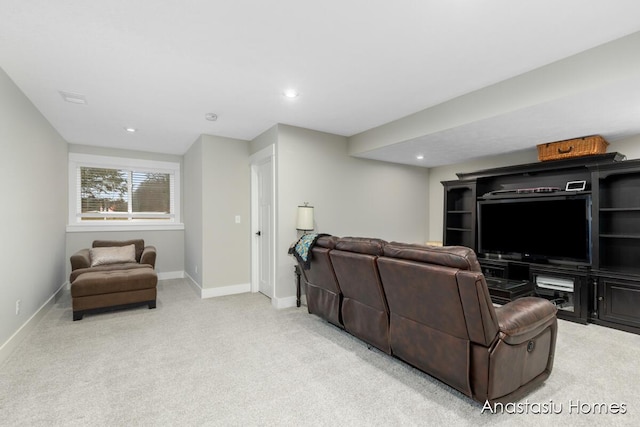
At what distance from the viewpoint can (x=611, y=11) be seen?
72.2 inches

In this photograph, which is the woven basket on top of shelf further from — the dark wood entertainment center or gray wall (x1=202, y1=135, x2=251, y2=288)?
gray wall (x1=202, y1=135, x2=251, y2=288)

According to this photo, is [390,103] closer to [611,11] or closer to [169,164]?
[611,11]

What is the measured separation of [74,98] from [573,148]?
18.5 feet

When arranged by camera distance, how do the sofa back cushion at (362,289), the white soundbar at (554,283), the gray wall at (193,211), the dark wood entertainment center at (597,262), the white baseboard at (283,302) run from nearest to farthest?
1. the sofa back cushion at (362,289)
2. the dark wood entertainment center at (597,262)
3. the white soundbar at (554,283)
4. the white baseboard at (283,302)
5. the gray wall at (193,211)

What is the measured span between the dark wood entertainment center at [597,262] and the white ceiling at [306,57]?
51 centimetres

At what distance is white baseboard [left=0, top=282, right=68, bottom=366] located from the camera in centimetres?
257

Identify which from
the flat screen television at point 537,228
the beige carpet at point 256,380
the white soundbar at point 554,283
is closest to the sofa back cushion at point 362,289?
the beige carpet at point 256,380

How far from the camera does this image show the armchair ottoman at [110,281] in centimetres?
354

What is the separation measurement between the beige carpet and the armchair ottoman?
274 millimetres

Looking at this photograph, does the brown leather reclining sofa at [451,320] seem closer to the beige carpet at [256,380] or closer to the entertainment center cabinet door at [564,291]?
the beige carpet at [256,380]

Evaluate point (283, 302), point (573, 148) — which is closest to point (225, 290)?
point (283, 302)

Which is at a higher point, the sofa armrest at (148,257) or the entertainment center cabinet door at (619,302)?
the sofa armrest at (148,257)

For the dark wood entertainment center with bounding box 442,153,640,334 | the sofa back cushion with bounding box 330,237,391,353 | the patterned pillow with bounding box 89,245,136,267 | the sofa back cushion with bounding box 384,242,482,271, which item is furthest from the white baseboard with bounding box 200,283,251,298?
the dark wood entertainment center with bounding box 442,153,640,334

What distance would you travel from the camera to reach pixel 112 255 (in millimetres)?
4531
